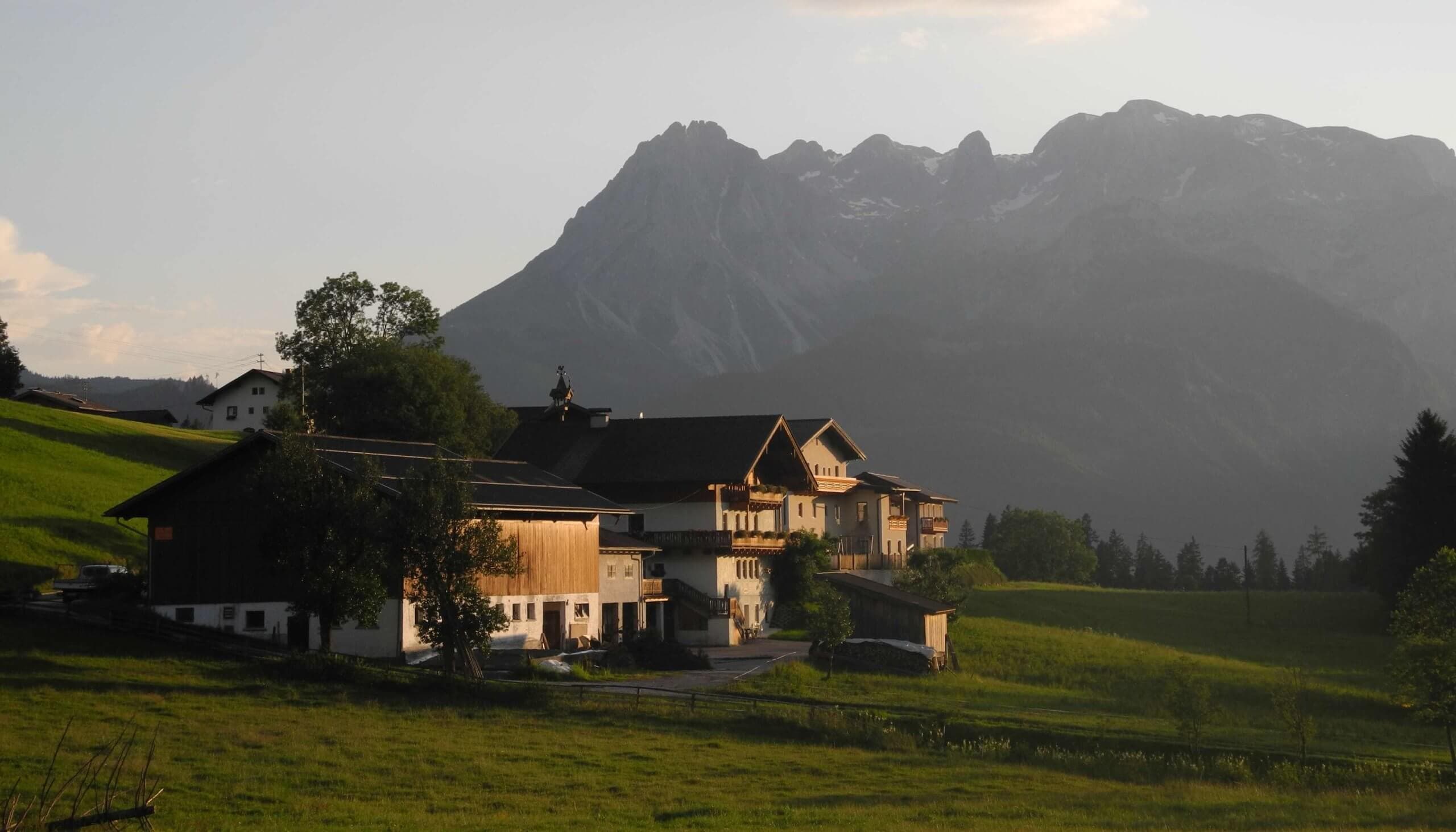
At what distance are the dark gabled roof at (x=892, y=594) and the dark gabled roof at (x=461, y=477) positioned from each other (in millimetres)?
11673

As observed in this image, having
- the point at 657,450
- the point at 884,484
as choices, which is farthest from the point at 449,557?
the point at 884,484

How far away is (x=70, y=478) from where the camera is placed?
77.8m

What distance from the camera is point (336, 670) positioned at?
45.6m

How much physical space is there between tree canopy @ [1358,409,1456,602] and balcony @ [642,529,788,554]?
137ft

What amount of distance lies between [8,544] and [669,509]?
101 feet

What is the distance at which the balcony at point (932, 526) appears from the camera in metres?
116

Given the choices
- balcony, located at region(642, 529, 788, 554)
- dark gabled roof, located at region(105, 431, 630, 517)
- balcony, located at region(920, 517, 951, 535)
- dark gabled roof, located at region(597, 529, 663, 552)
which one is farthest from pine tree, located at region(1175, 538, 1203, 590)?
dark gabled roof, located at region(105, 431, 630, 517)

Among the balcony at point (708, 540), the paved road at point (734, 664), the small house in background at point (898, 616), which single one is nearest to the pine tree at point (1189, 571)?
the balcony at point (708, 540)

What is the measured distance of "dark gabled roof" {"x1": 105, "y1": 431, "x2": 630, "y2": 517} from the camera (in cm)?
5353

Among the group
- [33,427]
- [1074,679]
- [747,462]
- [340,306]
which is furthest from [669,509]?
[33,427]

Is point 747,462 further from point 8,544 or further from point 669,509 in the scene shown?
point 8,544

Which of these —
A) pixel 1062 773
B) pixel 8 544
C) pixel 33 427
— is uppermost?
pixel 33 427

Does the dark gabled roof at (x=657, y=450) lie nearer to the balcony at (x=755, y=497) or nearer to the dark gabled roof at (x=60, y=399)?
the balcony at (x=755, y=497)

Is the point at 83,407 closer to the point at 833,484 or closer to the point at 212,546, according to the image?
the point at 833,484
